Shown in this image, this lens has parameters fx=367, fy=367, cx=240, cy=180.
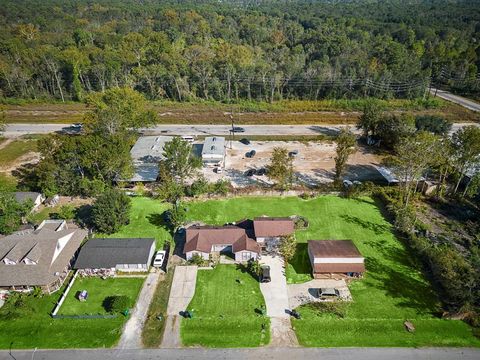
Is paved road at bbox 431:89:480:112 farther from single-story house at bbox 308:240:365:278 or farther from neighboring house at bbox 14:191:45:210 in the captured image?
neighboring house at bbox 14:191:45:210

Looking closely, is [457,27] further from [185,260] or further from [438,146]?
[185,260]

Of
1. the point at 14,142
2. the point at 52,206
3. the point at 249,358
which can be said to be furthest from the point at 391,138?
the point at 14,142

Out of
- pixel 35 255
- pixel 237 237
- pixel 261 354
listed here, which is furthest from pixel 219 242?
pixel 35 255

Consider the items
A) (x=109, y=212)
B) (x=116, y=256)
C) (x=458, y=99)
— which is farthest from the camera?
(x=458, y=99)

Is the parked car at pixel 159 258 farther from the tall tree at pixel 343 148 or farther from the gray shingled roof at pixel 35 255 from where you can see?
the tall tree at pixel 343 148

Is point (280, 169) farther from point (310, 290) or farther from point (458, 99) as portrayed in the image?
point (458, 99)

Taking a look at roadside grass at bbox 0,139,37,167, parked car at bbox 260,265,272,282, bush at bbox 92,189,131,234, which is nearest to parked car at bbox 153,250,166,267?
bush at bbox 92,189,131,234

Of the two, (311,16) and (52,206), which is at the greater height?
(311,16)
